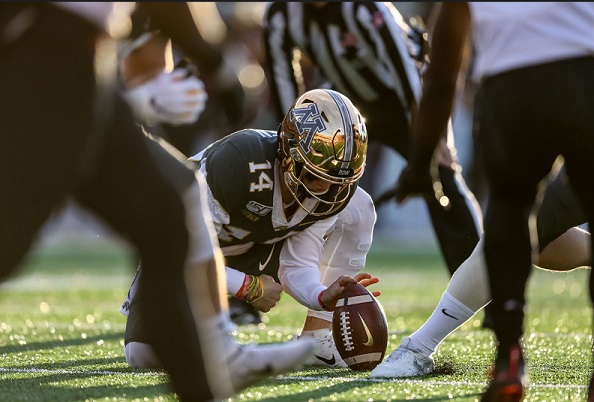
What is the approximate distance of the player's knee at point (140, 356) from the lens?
12.8 ft

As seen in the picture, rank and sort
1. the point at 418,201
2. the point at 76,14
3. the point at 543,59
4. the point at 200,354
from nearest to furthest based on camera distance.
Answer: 1. the point at 76,14
2. the point at 200,354
3. the point at 543,59
4. the point at 418,201

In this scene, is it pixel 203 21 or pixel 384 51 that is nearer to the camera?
pixel 203 21

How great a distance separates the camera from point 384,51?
18.6 feet

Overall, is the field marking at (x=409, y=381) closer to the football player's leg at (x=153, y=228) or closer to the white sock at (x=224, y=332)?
the white sock at (x=224, y=332)

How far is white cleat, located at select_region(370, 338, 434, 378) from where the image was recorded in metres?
3.70

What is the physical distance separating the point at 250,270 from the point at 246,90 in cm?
181

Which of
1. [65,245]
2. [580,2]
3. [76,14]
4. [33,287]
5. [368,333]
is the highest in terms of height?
[76,14]

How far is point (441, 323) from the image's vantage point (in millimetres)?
3785

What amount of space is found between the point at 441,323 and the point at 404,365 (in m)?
0.20

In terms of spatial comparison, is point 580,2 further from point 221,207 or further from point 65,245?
point 65,245

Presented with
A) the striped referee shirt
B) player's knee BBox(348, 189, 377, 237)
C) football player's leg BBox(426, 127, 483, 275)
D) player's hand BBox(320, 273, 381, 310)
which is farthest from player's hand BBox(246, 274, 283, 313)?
the striped referee shirt

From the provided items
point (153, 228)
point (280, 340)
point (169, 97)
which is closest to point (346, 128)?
point (280, 340)

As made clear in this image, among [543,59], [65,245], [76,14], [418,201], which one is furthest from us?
[418,201]

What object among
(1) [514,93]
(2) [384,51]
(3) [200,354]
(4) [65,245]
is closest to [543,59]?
(1) [514,93]
